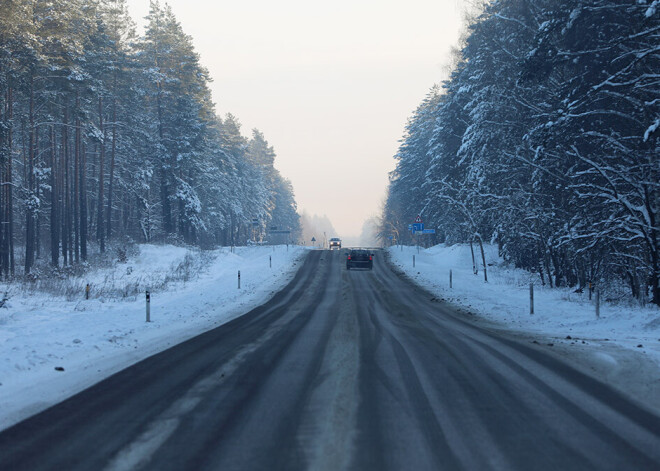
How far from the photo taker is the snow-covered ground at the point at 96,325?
8102 mm

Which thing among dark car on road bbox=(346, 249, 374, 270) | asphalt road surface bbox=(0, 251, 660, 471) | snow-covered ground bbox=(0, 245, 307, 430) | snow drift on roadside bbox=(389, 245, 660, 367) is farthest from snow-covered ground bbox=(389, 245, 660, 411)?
snow-covered ground bbox=(0, 245, 307, 430)

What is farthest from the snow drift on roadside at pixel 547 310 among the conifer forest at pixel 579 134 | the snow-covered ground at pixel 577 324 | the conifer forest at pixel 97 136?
the conifer forest at pixel 97 136

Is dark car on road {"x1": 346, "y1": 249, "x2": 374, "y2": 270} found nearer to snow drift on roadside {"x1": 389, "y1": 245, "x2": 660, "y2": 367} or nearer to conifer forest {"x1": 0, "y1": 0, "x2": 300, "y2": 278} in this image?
snow drift on roadside {"x1": 389, "y1": 245, "x2": 660, "y2": 367}

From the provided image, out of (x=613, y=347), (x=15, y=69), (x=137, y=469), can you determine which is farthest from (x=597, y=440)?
(x=15, y=69)

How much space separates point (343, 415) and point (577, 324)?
10.8 metres

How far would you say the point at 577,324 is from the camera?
1431cm

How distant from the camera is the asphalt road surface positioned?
4.89 metres

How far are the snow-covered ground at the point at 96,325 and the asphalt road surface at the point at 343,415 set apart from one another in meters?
0.73

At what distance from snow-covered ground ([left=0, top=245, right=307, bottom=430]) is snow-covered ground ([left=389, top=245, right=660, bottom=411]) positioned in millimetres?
8604

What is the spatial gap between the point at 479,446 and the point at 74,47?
3259cm

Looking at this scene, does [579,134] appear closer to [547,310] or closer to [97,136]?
[547,310]

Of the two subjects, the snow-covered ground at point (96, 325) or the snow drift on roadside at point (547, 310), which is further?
the snow drift on roadside at point (547, 310)

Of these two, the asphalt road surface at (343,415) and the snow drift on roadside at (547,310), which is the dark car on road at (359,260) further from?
the asphalt road surface at (343,415)

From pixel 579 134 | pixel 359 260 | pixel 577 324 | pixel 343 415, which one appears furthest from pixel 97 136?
pixel 343 415
